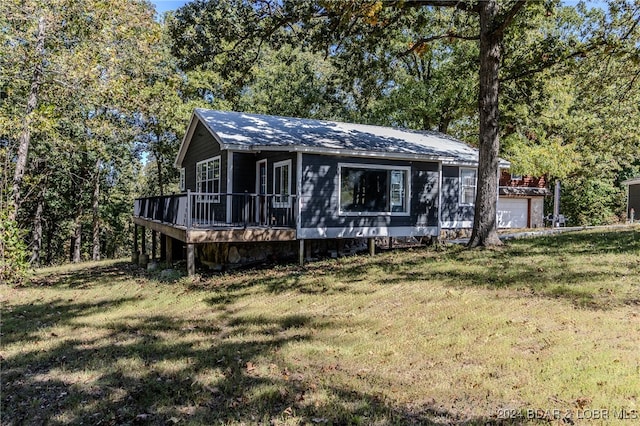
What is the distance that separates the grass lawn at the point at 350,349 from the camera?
4195mm

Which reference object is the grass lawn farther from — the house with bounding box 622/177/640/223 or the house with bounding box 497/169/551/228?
the house with bounding box 622/177/640/223

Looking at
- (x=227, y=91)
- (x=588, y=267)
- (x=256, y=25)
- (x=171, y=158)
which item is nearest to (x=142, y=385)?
(x=588, y=267)

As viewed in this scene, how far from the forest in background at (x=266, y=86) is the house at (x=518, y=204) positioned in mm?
3218

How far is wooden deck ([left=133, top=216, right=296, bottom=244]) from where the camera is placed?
36.9ft

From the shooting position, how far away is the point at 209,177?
53.9 ft

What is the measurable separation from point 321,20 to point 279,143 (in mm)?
3644

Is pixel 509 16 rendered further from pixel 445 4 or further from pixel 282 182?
pixel 282 182

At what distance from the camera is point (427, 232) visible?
49.5 feet

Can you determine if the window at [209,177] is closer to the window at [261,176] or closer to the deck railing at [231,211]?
the deck railing at [231,211]

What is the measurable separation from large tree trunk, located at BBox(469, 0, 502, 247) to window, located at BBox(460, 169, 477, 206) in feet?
16.5

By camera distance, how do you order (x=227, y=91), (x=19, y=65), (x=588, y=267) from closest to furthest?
1. (x=588, y=267)
2. (x=19, y=65)
3. (x=227, y=91)

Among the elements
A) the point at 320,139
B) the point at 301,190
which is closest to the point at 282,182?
the point at 301,190

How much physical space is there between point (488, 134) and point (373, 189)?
148 inches

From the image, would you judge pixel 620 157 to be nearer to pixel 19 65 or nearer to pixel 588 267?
pixel 588 267
